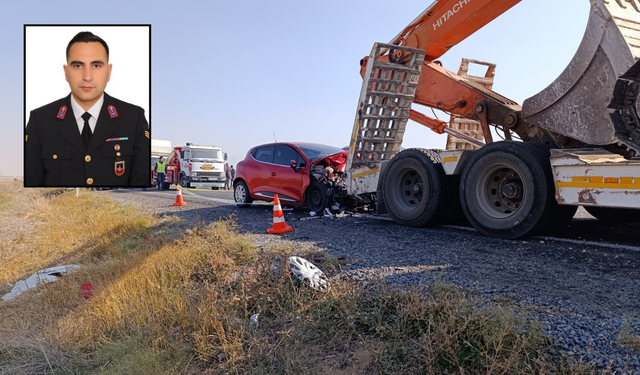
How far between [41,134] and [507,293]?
375 centimetres

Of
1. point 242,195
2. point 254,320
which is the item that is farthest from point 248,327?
point 242,195

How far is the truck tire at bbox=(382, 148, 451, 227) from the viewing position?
23.1 feet

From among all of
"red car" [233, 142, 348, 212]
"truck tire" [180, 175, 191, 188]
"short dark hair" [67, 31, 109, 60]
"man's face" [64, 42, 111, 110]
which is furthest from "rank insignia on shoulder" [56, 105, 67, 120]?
"truck tire" [180, 175, 191, 188]

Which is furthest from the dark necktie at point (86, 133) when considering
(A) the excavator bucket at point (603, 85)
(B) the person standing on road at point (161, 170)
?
(B) the person standing on road at point (161, 170)

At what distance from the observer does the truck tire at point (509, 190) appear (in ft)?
18.4

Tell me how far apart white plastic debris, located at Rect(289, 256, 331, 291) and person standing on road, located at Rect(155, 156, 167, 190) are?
22.4 meters

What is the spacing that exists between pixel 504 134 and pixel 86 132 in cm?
614

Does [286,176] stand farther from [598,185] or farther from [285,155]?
[598,185]

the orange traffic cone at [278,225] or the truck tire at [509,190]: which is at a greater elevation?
the truck tire at [509,190]

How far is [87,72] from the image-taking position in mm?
3609

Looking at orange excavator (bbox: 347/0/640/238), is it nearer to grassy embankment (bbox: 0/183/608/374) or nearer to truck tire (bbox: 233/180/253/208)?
grassy embankment (bbox: 0/183/608/374)

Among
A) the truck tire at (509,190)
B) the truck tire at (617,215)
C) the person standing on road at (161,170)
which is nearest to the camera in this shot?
the truck tire at (509,190)

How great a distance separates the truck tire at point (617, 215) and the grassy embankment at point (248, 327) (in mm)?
5074

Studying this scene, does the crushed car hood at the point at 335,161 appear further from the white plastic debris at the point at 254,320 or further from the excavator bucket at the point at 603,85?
the white plastic debris at the point at 254,320
